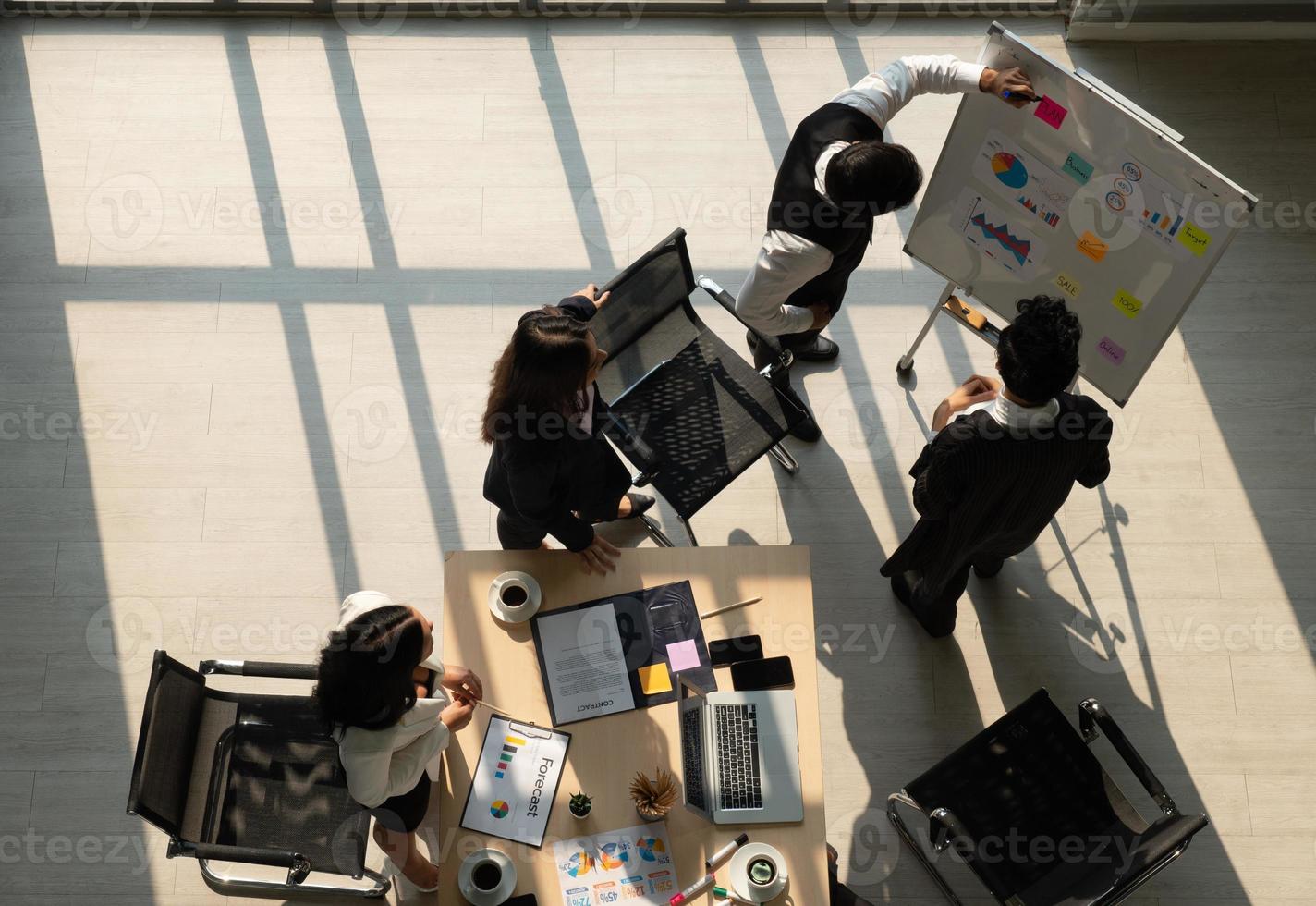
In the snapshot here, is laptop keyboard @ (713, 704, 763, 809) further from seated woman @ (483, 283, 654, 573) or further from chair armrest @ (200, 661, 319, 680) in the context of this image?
chair armrest @ (200, 661, 319, 680)

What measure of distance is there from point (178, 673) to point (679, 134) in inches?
117

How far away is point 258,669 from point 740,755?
140 cm

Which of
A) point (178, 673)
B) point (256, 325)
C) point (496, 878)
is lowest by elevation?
point (496, 878)

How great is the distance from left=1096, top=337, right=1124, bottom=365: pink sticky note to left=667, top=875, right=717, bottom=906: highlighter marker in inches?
80.9

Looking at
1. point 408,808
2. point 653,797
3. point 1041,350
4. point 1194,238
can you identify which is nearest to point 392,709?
point 408,808

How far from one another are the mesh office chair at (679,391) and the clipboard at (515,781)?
3.28ft

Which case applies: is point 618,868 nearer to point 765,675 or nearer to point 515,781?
point 515,781

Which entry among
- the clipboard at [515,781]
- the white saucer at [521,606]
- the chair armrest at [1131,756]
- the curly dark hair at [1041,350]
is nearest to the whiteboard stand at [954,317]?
the curly dark hair at [1041,350]

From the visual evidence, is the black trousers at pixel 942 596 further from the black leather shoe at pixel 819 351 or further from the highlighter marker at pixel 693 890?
the highlighter marker at pixel 693 890

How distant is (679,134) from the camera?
4.65 meters

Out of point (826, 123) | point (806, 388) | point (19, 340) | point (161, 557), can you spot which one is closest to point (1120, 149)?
point (826, 123)

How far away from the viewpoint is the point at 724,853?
2723 mm

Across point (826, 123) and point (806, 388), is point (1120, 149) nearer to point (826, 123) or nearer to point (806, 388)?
point (826, 123)

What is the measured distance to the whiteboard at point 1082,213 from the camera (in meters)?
2.95
